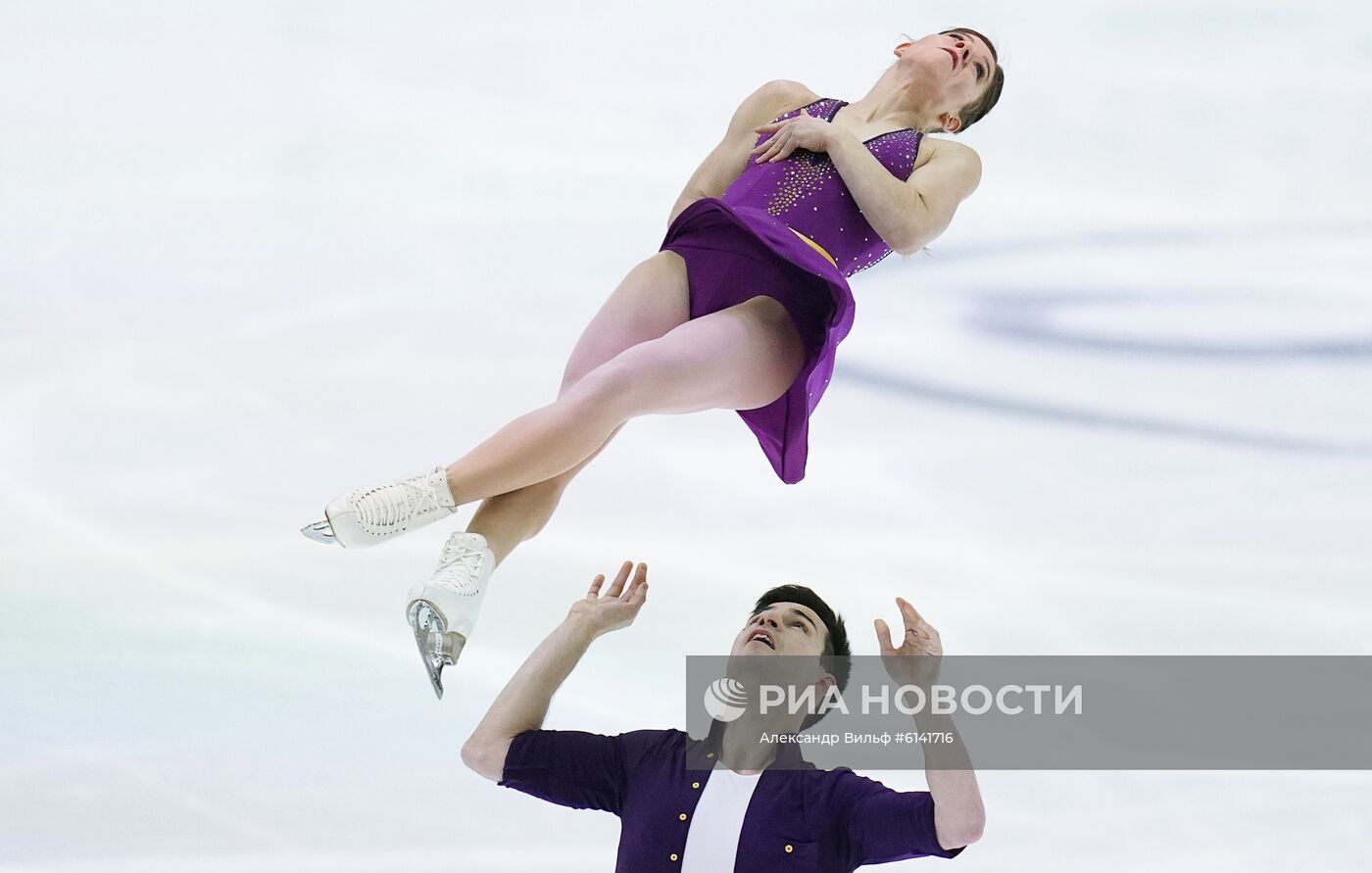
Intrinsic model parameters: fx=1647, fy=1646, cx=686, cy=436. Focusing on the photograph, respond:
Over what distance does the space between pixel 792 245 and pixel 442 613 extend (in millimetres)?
1058

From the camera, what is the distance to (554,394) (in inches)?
206

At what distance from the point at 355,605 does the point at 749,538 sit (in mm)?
1188

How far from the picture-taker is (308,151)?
560cm

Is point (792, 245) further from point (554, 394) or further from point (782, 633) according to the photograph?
point (554, 394)

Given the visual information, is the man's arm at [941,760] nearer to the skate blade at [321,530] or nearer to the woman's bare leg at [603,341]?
the woman's bare leg at [603,341]

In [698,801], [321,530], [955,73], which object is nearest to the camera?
[321,530]

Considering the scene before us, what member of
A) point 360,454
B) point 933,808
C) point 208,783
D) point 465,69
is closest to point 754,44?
point 465,69

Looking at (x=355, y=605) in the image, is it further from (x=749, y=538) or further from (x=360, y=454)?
(x=749, y=538)

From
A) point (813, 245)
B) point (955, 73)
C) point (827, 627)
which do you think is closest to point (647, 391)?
point (813, 245)

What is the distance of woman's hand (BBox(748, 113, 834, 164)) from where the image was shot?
11.3 feet

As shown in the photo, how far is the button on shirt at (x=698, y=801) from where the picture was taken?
116 inches

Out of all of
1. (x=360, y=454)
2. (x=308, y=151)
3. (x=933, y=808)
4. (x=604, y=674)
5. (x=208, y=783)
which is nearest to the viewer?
(x=933, y=808)

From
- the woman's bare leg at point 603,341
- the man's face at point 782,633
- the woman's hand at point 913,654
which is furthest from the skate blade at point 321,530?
the woman's hand at point 913,654

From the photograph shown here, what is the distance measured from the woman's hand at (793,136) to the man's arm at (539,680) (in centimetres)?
103
